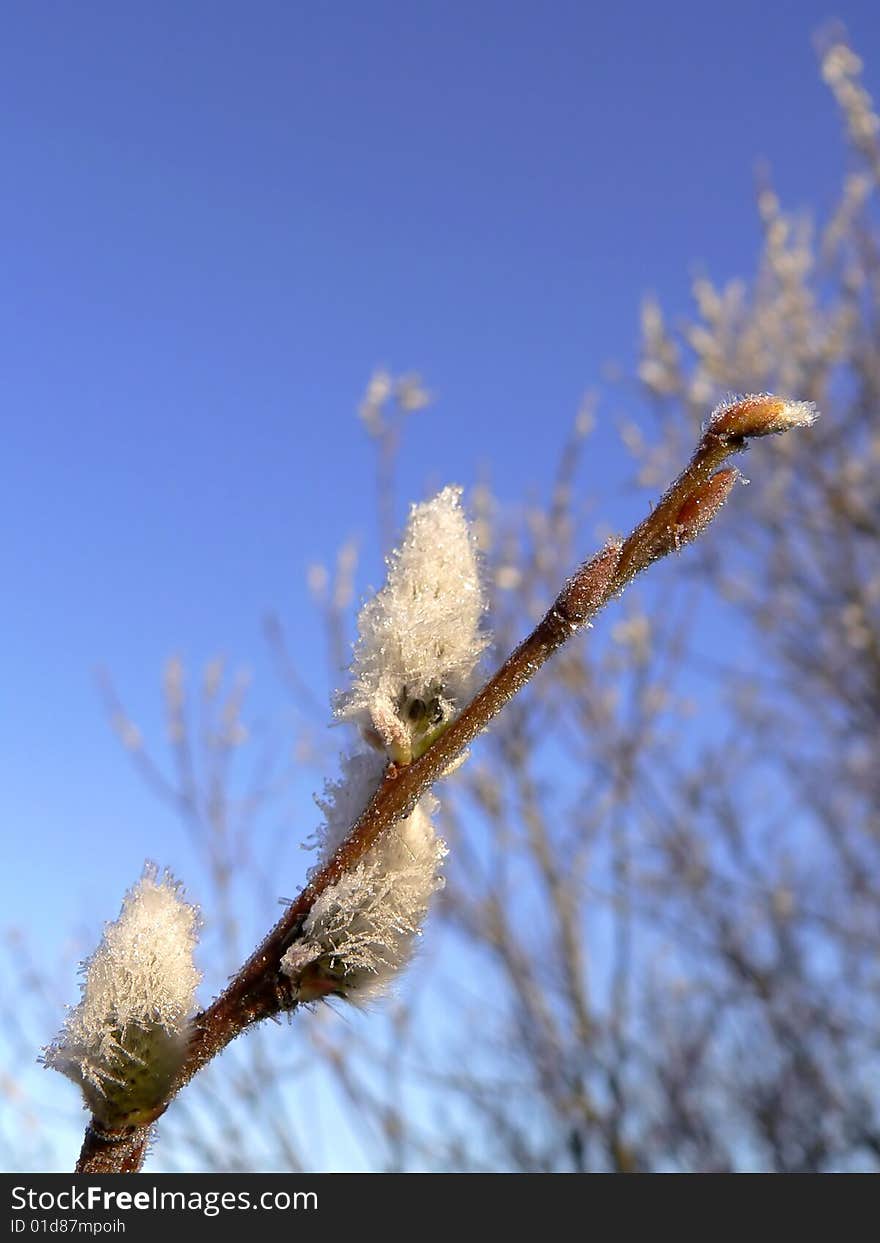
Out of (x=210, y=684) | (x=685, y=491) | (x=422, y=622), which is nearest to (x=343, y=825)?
(x=422, y=622)

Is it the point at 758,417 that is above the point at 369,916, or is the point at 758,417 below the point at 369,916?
above

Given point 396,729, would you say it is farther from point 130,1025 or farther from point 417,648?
point 130,1025

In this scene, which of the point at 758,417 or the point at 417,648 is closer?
the point at 758,417

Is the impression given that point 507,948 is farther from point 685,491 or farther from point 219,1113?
point 685,491

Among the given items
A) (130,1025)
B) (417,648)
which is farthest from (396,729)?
(130,1025)

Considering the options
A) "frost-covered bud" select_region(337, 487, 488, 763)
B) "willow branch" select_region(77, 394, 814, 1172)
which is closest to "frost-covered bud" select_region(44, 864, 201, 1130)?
"willow branch" select_region(77, 394, 814, 1172)

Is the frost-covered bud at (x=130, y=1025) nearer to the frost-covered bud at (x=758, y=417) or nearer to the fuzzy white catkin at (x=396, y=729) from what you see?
the fuzzy white catkin at (x=396, y=729)

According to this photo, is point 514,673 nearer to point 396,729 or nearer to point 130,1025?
point 396,729
